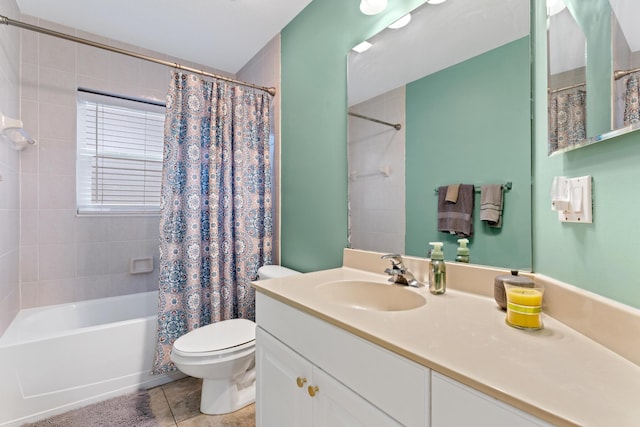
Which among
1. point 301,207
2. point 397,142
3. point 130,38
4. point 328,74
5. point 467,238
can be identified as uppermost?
point 130,38

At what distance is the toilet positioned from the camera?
4.75 feet

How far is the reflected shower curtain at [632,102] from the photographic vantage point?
1.84 ft

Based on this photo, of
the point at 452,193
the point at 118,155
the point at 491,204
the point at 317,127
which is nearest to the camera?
the point at 491,204

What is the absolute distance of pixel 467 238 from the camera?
111 cm

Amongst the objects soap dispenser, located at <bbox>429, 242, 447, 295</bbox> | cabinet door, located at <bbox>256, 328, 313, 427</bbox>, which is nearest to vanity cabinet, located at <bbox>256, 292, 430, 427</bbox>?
cabinet door, located at <bbox>256, 328, 313, 427</bbox>

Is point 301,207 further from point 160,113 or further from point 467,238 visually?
point 160,113

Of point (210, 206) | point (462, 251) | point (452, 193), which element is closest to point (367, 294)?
point (462, 251)

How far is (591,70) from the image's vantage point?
0.70m

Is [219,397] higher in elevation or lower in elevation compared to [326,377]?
lower

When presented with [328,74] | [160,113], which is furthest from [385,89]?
[160,113]

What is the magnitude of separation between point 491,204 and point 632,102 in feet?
1.66

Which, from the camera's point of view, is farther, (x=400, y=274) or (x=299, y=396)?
(x=400, y=274)

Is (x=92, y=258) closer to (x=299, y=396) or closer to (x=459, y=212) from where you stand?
(x=299, y=396)

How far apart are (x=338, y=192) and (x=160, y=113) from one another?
6.16 feet
